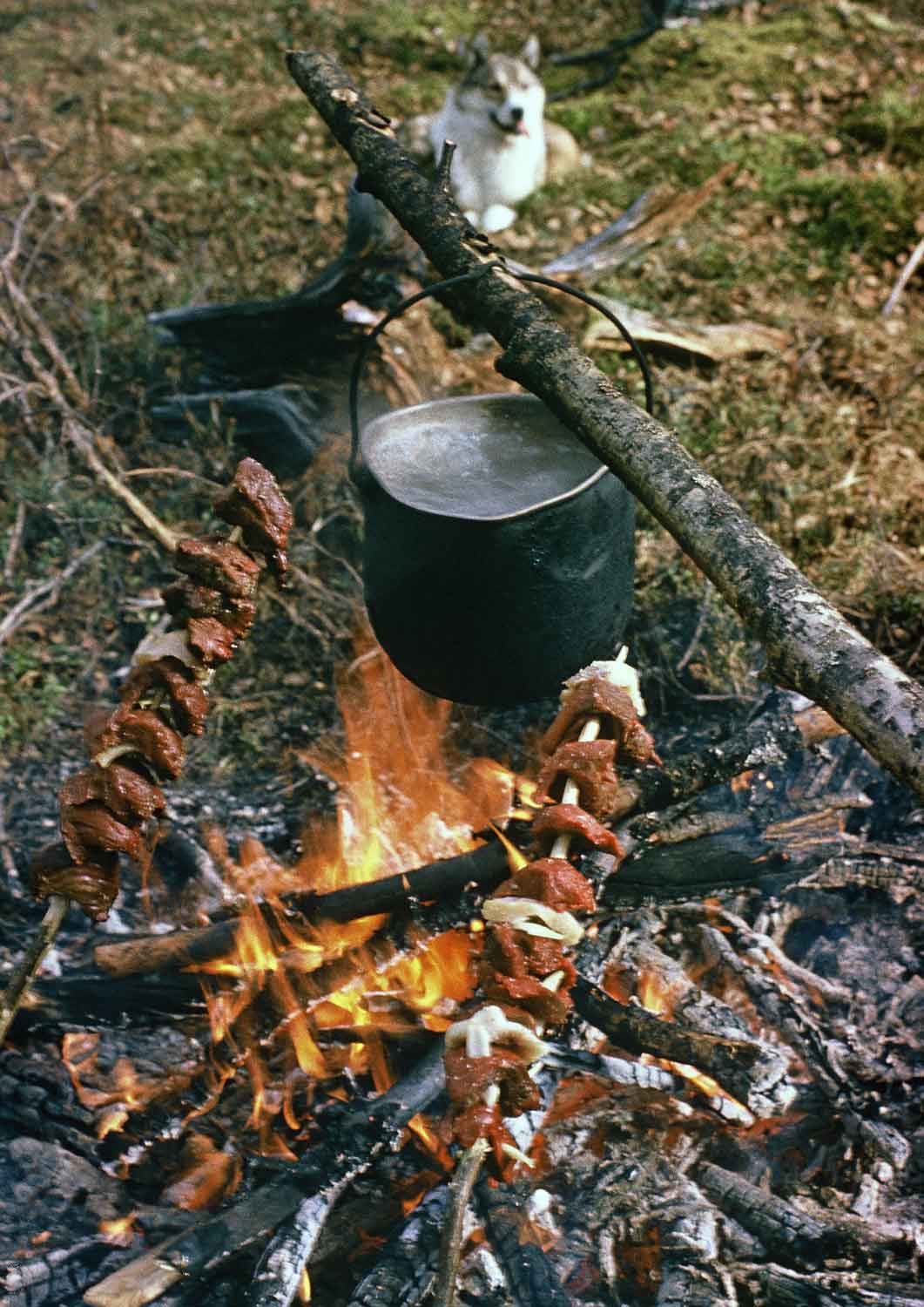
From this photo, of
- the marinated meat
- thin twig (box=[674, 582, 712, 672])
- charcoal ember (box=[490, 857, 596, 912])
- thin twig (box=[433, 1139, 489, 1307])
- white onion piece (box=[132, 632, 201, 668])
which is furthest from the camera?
thin twig (box=[674, 582, 712, 672])

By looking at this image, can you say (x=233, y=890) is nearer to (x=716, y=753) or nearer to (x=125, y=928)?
(x=125, y=928)

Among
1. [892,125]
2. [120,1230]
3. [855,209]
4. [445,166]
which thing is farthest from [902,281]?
[120,1230]

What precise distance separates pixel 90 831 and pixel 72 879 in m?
0.11

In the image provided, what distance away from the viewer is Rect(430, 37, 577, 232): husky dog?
24.4 ft

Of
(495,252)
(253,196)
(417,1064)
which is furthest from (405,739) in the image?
(253,196)

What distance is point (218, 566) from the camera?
8.05 feet

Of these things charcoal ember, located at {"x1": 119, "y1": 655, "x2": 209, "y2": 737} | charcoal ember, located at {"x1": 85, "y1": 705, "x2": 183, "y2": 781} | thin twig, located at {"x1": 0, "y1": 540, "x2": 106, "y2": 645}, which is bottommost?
thin twig, located at {"x1": 0, "y1": 540, "x2": 106, "y2": 645}

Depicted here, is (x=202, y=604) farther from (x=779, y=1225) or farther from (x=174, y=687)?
(x=779, y=1225)

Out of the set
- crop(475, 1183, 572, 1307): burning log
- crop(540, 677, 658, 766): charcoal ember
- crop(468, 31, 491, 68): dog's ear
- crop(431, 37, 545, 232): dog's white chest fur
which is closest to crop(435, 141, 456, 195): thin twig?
crop(540, 677, 658, 766): charcoal ember

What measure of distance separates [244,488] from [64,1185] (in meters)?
1.74

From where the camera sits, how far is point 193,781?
4102mm

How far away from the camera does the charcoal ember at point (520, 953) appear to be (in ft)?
7.38

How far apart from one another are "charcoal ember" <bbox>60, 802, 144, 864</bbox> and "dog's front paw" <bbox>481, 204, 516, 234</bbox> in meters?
6.10

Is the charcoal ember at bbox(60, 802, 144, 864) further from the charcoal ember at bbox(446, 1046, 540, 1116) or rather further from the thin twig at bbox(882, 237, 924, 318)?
the thin twig at bbox(882, 237, 924, 318)
